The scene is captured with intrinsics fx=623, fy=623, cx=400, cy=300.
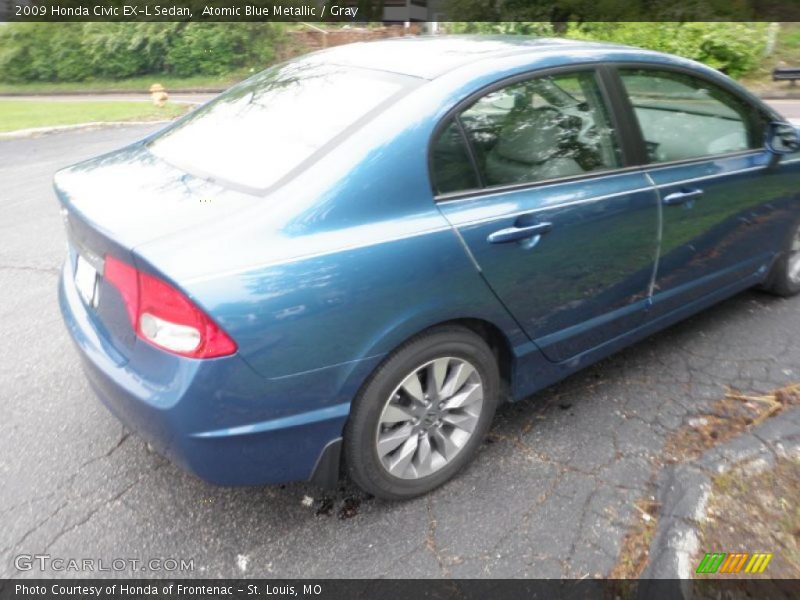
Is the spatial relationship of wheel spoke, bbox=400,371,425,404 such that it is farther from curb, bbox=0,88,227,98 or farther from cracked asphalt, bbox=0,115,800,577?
curb, bbox=0,88,227,98

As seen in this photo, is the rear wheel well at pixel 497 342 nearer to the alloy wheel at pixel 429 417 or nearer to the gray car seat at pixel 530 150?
the alloy wheel at pixel 429 417

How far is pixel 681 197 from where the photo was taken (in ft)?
9.51

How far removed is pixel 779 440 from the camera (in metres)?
2.64

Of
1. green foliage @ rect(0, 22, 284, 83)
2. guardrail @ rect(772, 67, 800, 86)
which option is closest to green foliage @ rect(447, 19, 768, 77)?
guardrail @ rect(772, 67, 800, 86)

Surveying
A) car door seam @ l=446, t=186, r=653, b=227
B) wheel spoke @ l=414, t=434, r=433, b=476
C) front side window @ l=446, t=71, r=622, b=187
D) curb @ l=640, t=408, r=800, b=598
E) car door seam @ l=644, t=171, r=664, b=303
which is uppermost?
front side window @ l=446, t=71, r=622, b=187

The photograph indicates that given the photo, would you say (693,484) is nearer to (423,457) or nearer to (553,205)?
(423,457)

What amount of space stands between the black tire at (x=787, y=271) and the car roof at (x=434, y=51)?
1.74 meters

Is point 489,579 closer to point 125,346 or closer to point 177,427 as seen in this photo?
point 177,427

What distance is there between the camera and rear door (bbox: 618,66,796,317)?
9.53 ft

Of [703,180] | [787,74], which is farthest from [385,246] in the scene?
[787,74]

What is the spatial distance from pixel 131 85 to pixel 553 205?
26736mm

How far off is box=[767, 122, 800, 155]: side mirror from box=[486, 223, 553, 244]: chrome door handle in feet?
5.99

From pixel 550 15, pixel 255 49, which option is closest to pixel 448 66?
pixel 550 15

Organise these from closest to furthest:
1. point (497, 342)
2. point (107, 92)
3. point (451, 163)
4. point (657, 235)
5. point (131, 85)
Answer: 1. point (451, 163)
2. point (497, 342)
3. point (657, 235)
4. point (107, 92)
5. point (131, 85)
